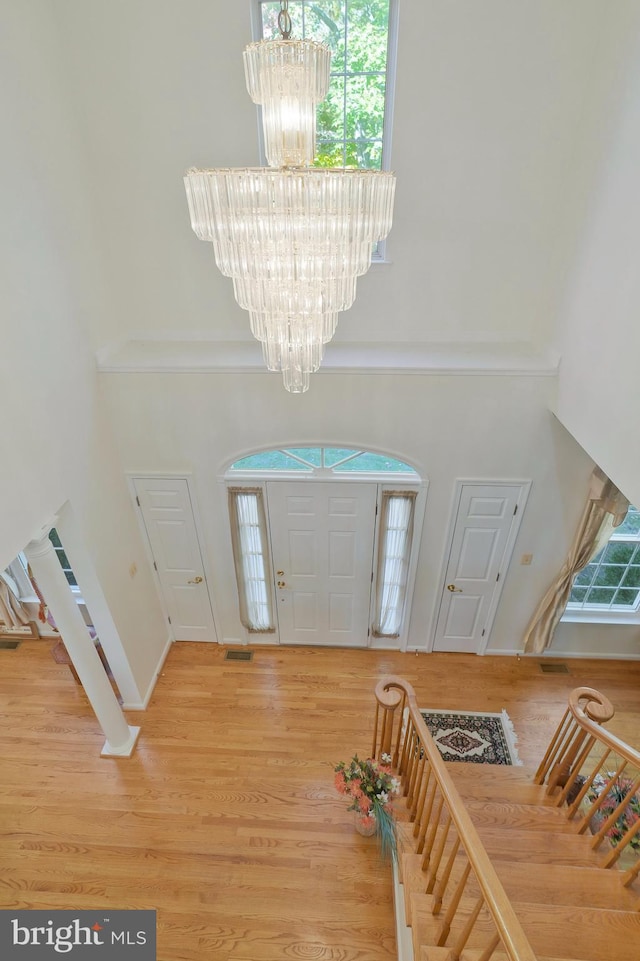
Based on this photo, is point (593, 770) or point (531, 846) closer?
point (531, 846)

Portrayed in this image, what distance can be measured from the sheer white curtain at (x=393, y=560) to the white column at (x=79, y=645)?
2.65 metres

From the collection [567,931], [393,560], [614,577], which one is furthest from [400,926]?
[614,577]

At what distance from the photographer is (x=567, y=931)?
7.71 ft

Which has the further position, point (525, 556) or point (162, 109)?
point (525, 556)

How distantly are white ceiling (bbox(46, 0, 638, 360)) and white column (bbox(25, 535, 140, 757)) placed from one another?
1931mm

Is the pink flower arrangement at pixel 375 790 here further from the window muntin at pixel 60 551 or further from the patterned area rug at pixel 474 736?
the window muntin at pixel 60 551

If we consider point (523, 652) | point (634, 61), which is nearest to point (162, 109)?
point (634, 61)

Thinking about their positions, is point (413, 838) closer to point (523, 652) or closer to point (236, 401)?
point (523, 652)

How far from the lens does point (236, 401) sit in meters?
4.27

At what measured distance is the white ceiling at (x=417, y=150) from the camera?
11.1 ft

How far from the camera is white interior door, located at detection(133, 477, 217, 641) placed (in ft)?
15.6

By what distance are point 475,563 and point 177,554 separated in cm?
300

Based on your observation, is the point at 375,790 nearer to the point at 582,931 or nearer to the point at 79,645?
the point at 582,931

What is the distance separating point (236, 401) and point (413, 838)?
3.36 metres
